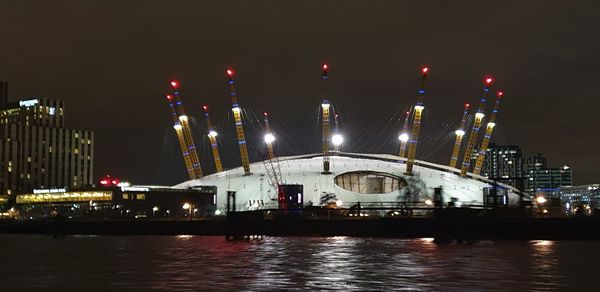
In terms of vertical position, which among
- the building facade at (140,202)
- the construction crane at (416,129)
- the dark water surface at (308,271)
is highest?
the construction crane at (416,129)

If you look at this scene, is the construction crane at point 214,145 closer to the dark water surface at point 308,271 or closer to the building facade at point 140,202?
the building facade at point 140,202

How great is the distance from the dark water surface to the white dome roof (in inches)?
3710

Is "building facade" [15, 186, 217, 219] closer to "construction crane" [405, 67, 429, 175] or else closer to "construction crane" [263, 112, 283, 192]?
"construction crane" [263, 112, 283, 192]

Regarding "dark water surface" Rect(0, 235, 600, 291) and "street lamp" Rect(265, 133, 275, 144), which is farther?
"street lamp" Rect(265, 133, 275, 144)

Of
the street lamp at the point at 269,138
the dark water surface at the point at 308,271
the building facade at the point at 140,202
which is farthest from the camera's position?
the street lamp at the point at 269,138

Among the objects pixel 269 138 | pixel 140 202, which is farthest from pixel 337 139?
pixel 140 202

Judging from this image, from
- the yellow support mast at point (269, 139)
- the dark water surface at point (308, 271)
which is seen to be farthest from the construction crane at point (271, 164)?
the dark water surface at point (308, 271)

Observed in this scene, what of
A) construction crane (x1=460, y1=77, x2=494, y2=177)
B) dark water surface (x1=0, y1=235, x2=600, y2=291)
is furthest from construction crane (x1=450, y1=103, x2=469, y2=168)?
dark water surface (x1=0, y1=235, x2=600, y2=291)

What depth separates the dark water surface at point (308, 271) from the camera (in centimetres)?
3155

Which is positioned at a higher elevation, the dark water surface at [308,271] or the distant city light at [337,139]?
the distant city light at [337,139]

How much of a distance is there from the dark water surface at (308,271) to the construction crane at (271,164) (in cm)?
10354

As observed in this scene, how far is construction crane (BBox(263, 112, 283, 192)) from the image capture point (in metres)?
158

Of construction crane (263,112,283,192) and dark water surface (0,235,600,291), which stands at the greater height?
construction crane (263,112,283,192)

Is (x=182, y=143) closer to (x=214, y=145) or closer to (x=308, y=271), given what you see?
(x=214, y=145)
